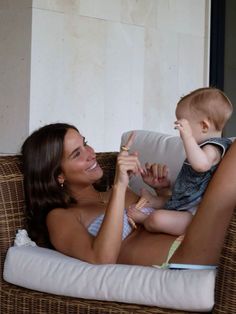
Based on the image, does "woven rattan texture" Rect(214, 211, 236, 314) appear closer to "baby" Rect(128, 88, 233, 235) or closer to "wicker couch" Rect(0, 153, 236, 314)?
"wicker couch" Rect(0, 153, 236, 314)

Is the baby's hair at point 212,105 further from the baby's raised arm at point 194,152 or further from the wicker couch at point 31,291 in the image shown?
the wicker couch at point 31,291

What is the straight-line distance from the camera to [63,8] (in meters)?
3.84

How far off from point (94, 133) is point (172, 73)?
851 mm

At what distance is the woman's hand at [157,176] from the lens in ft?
7.23

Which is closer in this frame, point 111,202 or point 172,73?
point 111,202

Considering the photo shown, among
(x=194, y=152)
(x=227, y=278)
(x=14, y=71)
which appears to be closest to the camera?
(x=227, y=278)

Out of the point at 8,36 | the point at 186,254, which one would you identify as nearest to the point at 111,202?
the point at 186,254

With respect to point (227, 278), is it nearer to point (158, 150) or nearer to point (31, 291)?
point (31, 291)

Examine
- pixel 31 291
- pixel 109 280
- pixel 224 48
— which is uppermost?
pixel 224 48

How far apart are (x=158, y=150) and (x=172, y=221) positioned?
60cm

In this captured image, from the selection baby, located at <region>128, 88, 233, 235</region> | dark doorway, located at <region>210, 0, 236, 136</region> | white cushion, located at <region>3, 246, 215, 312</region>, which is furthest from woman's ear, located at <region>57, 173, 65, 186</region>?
dark doorway, located at <region>210, 0, 236, 136</region>

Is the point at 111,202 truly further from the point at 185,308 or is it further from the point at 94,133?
the point at 94,133

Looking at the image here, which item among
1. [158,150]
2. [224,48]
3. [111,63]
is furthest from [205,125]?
[224,48]

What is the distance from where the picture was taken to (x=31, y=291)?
6.56 feet
